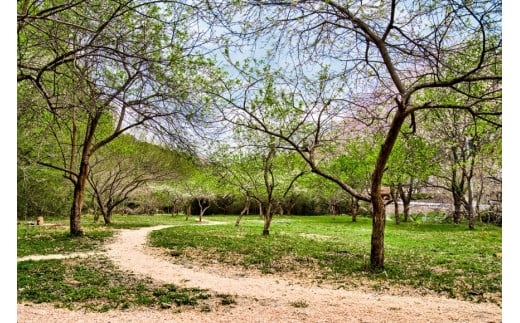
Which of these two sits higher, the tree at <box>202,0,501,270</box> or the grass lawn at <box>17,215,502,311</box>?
the tree at <box>202,0,501,270</box>

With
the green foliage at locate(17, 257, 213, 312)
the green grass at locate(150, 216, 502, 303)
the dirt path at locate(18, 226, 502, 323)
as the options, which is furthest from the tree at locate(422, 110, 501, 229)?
the green foliage at locate(17, 257, 213, 312)

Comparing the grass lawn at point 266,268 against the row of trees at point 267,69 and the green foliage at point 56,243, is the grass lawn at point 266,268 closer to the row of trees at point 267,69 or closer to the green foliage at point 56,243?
the green foliage at point 56,243

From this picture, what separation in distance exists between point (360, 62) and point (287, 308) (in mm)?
4475

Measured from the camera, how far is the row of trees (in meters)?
4.25

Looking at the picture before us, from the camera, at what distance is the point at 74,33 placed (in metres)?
4.31

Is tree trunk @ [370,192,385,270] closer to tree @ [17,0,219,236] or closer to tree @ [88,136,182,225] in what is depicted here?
tree @ [17,0,219,236]

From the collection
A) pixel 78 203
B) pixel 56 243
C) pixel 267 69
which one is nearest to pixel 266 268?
pixel 267 69

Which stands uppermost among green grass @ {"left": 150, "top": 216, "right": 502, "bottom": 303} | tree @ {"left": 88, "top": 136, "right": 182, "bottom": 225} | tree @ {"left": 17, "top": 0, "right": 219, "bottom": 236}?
tree @ {"left": 17, "top": 0, "right": 219, "bottom": 236}

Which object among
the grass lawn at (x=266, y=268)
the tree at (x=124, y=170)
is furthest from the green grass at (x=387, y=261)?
the tree at (x=124, y=170)

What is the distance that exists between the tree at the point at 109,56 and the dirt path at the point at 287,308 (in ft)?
7.31

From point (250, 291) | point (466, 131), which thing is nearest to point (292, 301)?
point (250, 291)

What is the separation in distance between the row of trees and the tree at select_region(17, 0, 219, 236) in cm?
2

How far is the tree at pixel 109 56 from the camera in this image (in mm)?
3848

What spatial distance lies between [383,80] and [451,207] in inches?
609
